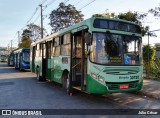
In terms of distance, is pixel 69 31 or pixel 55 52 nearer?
pixel 69 31

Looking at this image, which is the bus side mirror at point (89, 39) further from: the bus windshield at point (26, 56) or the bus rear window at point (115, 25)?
the bus windshield at point (26, 56)

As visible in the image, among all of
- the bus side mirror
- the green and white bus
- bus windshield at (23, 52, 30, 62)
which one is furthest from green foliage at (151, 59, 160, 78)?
bus windshield at (23, 52, 30, 62)

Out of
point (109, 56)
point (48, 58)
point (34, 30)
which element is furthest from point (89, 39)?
point (34, 30)

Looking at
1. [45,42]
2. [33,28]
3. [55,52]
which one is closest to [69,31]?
[55,52]

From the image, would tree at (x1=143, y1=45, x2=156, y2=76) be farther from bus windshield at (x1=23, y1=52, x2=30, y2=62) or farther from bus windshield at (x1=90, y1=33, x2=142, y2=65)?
bus windshield at (x1=23, y1=52, x2=30, y2=62)

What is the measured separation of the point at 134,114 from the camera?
7984mm

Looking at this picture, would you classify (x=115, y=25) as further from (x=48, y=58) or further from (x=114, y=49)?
(x=48, y=58)

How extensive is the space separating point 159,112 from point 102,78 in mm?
2223

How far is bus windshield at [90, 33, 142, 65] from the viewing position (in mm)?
9391

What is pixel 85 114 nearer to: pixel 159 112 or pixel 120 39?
pixel 159 112

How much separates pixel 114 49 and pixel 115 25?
1.02 m

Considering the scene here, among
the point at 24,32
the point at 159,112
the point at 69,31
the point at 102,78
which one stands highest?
the point at 24,32

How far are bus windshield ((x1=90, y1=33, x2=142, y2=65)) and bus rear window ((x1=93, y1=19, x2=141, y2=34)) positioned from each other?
0.31 meters

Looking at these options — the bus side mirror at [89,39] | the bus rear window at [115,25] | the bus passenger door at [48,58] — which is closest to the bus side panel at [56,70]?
the bus passenger door at [48,58]
